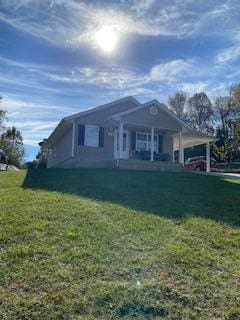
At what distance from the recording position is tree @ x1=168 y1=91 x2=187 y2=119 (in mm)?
53719

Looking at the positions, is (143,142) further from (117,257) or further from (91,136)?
(117,257)

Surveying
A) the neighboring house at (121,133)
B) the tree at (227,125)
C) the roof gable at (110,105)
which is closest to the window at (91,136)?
the neighboring house at (121,133)

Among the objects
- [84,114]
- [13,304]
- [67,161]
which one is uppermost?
[84,114]

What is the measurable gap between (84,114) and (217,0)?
13124 millimetres

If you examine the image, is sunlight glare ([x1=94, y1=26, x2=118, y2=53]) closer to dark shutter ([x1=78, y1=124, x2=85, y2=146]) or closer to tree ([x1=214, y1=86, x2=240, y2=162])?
dark shutter ([x1=78, y1=124, x2=85, y2=146])

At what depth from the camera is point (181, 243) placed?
24.3ft

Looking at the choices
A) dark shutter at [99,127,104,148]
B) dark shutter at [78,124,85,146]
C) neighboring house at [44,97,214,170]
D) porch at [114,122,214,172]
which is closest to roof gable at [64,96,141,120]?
neighboring house at [44,97,214,170]

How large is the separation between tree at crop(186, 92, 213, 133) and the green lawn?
138ft

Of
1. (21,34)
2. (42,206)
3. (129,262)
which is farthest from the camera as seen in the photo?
(21,34)

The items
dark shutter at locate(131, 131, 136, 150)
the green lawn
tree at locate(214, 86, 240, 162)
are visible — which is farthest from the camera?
tree at locate(214, 86, 240, 162)

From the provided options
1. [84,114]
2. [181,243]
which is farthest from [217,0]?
[84,114]

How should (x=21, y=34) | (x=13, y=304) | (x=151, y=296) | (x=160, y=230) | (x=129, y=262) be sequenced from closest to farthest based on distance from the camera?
(x=13, y=304) < (x=151, y=296) < (x=129, y=262) < (x=160, y=230) < (x=21, y=34)

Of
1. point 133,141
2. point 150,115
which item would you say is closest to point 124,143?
point 133,141

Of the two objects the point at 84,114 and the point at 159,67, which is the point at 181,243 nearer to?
the point at 159,67
